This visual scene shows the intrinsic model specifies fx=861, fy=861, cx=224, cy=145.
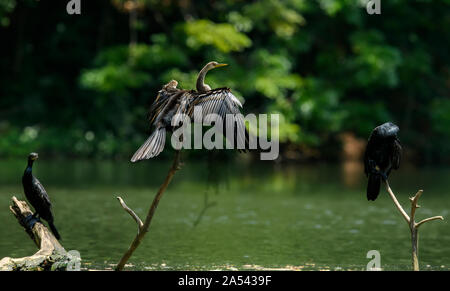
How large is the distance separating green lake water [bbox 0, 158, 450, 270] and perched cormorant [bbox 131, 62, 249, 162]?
71cm

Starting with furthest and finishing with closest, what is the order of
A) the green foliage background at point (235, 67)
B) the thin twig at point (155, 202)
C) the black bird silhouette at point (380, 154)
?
the green foliage background at point (235, 67)
the black bird silhouette at point (380, 154)
the thin twig at point (155, 202)

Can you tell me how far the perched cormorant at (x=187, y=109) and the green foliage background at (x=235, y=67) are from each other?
801 inches

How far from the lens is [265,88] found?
29.7 m

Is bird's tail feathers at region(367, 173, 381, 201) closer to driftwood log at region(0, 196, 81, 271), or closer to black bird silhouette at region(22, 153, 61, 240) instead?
driftwood log at region(0, 196, 81, 271)

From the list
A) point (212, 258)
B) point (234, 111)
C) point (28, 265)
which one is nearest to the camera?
point (234, 111)

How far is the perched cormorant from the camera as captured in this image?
8.00 metres

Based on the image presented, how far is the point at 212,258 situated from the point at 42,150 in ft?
66.8

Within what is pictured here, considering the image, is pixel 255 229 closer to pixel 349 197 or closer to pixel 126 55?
pixel 349 197

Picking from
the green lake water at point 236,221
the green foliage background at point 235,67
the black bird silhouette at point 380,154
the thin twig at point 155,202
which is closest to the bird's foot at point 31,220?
the green lake water at point 236,221

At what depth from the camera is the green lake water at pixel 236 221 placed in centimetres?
1145

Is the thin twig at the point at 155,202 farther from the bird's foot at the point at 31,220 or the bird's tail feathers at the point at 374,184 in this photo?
the bird's tail feathers at the point at 374,184

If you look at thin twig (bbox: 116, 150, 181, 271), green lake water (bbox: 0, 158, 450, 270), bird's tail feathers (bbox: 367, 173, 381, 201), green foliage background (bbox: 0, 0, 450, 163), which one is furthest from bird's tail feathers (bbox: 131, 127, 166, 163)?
green foliage background (bbox: 0, 0, 450, 163)

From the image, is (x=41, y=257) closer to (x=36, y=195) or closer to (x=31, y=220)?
(x=31, y=220)
